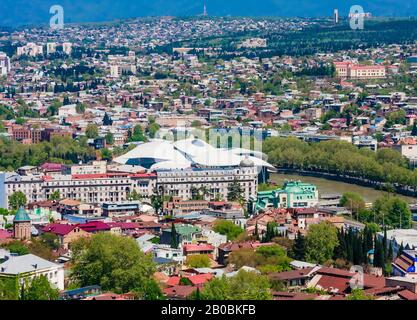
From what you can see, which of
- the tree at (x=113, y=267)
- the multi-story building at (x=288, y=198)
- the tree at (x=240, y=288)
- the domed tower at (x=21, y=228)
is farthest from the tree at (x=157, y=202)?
the tree at (x=240, y=288)

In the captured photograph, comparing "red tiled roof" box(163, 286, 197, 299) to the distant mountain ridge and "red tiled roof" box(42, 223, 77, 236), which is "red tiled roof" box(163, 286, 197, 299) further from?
the distant mountain ridge

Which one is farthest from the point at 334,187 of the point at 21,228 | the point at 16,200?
the point at 21,228

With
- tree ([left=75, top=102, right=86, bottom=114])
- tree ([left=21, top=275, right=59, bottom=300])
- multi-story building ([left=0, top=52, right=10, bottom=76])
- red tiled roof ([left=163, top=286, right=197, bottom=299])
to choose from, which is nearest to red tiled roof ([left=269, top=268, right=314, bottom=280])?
red tiled roof ([left=163, top=286, right=197, bottom=299])

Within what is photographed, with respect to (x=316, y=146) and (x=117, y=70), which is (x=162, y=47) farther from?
(x=316, y=146)

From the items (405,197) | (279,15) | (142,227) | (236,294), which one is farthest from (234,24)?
(236,294)

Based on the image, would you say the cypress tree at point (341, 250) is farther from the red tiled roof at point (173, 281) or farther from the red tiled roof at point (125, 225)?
the red tiled roof at point (125, 225)

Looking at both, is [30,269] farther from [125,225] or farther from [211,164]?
[211,164]

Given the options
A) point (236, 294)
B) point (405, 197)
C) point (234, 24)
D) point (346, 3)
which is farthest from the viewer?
point (234, 24)
